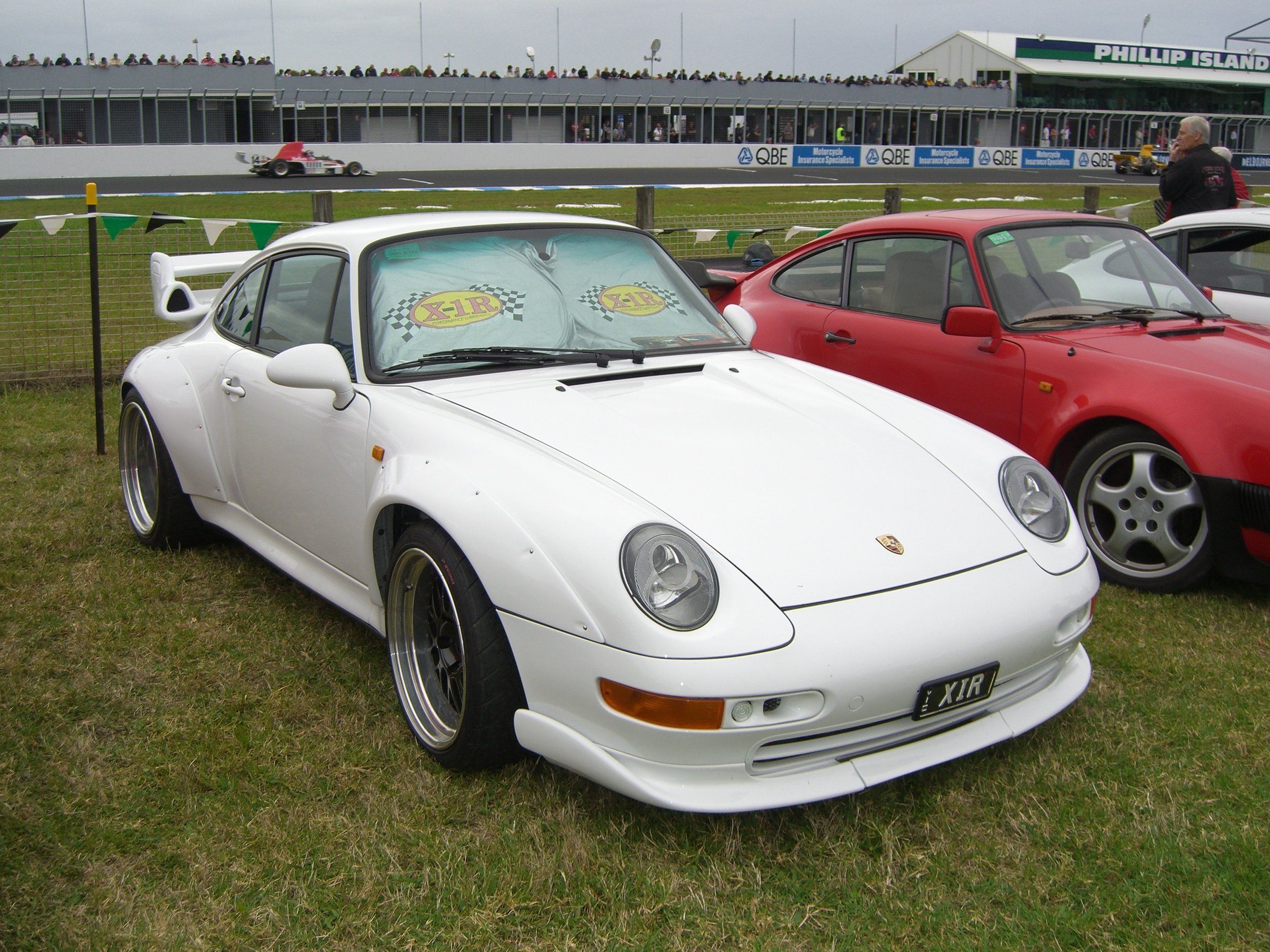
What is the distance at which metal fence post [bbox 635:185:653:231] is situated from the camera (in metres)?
9.46

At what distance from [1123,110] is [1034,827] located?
218 feet

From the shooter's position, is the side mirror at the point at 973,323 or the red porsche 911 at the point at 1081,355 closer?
the red porsche 911 at the point at 1081,355

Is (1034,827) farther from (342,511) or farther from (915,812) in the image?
(342,511)

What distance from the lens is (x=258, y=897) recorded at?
242 cm

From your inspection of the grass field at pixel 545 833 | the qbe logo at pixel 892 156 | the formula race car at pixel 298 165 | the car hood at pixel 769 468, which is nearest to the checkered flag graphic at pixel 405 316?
the car hood at pixel 769 468

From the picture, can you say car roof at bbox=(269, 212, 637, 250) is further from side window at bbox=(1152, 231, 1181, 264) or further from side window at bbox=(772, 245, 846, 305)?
side window at bbox=(1152, 231, 1181, 264)

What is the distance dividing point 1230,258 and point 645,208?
15.4 feet

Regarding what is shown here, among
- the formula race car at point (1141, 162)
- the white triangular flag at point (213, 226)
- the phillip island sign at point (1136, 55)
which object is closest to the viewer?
the white triangular flag at point (213, 226)

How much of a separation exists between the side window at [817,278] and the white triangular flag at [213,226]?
3888mm

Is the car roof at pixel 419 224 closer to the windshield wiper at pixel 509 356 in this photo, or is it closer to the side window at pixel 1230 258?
the windshield wiper at pixel 509 356

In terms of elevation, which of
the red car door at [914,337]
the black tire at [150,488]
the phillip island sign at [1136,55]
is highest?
the phillip island sign at [1136,55]

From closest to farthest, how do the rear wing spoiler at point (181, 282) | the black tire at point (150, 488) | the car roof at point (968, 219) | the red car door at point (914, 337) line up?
the black tire at point (150, 488), the red car door at point (914, 337), the rear wing spoiler at point (181, 282), the car roof at point (968, 219)

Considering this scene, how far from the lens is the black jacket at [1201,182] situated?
8.23 meters

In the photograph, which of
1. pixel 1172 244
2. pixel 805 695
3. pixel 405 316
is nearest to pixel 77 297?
pixel 405 316
